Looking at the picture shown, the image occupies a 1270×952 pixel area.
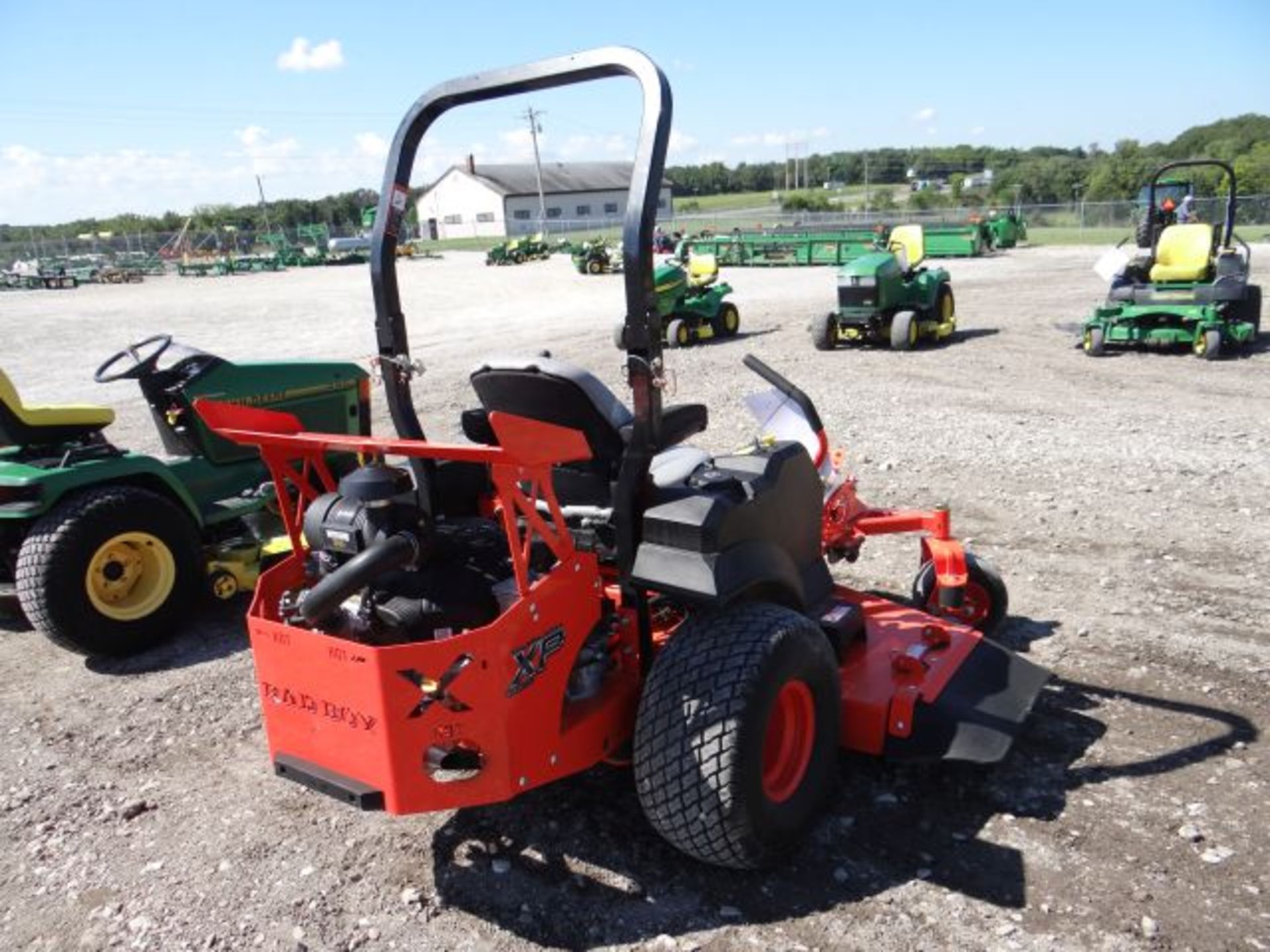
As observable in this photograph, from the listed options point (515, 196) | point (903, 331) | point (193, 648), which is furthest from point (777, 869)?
point (515, 196)

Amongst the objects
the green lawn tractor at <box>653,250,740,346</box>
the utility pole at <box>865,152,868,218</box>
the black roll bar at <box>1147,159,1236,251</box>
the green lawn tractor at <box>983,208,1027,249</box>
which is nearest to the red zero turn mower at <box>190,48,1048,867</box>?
the black roll bar at <box>1147,159,1236,251</box>

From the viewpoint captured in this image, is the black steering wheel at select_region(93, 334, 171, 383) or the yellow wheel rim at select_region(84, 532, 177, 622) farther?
the black steering wheel at select_region(93, 334, 171, 383)

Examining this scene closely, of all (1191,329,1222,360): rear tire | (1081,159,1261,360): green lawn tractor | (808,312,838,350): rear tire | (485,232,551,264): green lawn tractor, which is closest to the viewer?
(1191,329,1222,360): rear tire

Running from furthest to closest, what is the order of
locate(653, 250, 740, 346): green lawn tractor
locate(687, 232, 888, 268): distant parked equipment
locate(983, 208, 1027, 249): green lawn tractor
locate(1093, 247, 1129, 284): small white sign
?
1. locate(983, 208, 1027, 249): green lawn tractor
2. locate(687, 232, 888, 268): distant parked equipment
3. locate(653, 250, 740, 346): green lawn tractor
4. locate(1093, 247, 1129, 284): small white sign

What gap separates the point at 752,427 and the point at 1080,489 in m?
2.92

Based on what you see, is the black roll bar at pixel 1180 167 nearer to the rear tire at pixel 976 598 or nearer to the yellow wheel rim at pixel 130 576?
the rear tire at pixel 976 598

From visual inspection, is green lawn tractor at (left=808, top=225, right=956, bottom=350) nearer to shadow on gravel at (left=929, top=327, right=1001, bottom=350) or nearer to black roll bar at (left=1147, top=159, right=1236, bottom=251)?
shadow on gravel at (left=929, top=327, right=1001, bottom=350)

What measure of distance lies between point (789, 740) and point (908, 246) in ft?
37.1

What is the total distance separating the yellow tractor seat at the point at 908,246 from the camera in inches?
507

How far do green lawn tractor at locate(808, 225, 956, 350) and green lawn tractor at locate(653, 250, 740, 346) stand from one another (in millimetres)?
2017

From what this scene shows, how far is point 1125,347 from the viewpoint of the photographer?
1147 cm

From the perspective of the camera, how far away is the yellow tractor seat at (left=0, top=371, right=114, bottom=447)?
487cm

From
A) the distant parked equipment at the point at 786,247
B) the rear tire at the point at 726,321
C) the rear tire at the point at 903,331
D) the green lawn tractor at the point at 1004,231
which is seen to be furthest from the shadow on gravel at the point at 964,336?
the green lawn tractor at the point at 1004,231

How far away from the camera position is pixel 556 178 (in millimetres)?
75000
